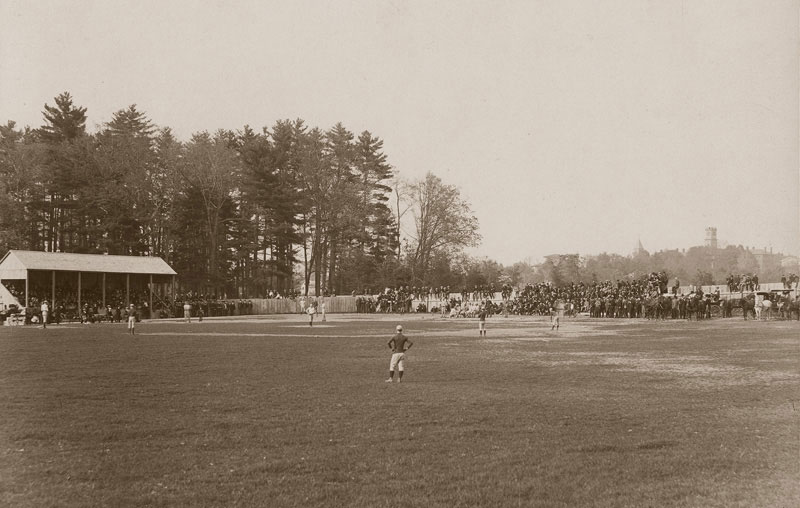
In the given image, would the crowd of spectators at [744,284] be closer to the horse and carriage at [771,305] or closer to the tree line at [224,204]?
the horse and carriage at [771,305]

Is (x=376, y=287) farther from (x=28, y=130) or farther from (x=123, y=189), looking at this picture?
(x=28, y=130)

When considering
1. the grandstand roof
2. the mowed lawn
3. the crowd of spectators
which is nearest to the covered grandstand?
the grandstand roof

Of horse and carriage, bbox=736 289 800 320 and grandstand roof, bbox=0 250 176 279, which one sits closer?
horse and carriage, bbox=736 289 800 320

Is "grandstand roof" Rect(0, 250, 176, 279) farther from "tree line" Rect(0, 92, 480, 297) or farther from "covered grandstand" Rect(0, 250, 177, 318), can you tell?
"tree line" Rect(0, 92, 480, 297)

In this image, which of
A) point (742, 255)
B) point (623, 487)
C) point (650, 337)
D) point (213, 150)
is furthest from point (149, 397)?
point (742, 255)

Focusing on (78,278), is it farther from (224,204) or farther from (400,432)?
(400,432)

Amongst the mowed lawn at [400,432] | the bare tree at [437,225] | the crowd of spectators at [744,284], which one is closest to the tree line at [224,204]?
the bare tree at [437,225]

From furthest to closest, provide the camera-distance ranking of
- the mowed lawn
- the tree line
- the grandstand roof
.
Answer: the tree line → the grandstand roof → the mowed lawn
